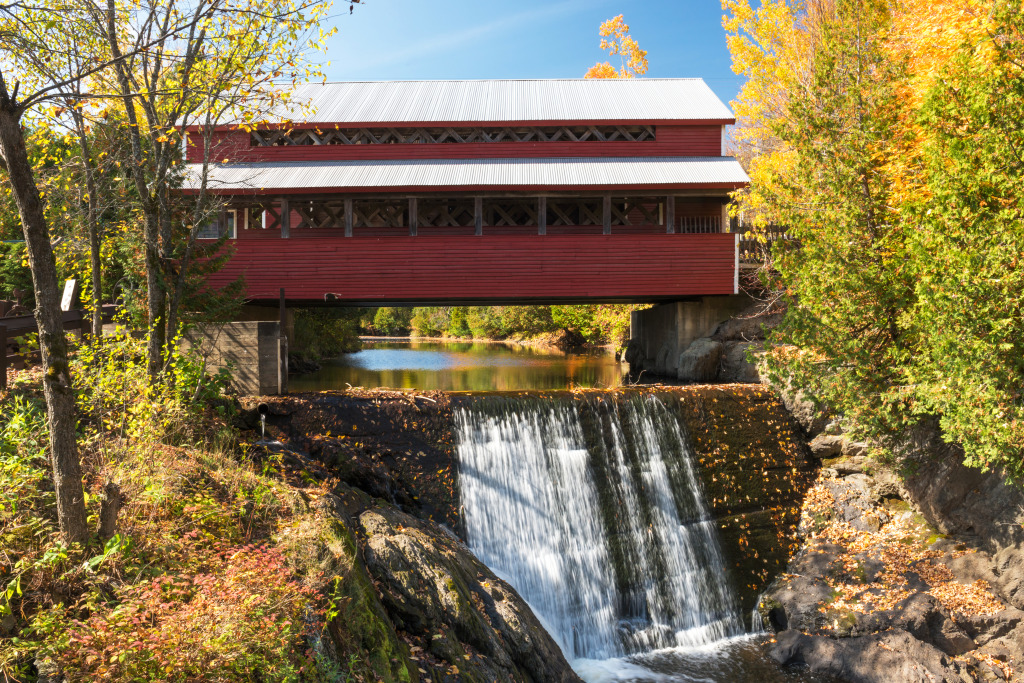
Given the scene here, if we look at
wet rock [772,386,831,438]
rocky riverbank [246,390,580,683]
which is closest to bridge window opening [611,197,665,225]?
wet rock [772,386,831,438]

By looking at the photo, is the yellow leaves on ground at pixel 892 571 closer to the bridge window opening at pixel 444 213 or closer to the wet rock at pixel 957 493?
the wet rock at pixel 957 493

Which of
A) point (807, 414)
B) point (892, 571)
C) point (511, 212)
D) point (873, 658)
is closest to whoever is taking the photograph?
point (873, 658)

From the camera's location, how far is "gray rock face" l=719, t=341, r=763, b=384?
47.2ft

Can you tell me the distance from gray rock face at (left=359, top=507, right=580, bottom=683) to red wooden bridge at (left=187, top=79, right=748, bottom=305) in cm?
925

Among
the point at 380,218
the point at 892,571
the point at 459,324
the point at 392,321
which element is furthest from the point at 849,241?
the point at 392,321

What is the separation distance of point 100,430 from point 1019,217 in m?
10.9

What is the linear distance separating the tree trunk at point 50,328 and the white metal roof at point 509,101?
13.6m

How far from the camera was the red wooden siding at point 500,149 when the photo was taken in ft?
56.8

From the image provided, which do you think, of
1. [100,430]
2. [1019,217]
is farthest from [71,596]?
[1019,217]

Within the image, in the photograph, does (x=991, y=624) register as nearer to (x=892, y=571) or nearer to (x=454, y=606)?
(x=892, y=571)

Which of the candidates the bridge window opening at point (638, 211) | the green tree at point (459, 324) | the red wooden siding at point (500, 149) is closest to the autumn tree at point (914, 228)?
the bridge window opening at point (638, 211)

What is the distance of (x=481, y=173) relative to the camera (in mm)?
16203

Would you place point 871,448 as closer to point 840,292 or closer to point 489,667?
point 840,292

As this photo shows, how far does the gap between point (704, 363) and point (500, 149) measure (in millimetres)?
8316
